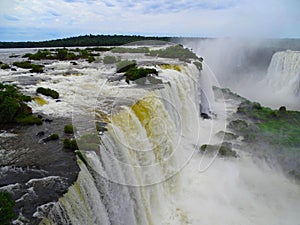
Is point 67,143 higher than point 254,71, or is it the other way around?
point 67,143

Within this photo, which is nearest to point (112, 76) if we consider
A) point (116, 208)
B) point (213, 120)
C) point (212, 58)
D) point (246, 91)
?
point (213, 120)

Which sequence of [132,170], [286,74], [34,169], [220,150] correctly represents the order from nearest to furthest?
[34,169], [132,170], [220,150], [286,74]

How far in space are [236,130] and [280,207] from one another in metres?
9.97

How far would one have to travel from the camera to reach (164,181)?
1253cm

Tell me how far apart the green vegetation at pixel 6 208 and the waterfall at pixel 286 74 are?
3744cm

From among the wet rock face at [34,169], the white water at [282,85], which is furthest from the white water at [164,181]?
the white water at [282,85]

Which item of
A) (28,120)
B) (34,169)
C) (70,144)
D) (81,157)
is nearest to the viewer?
(34,169)

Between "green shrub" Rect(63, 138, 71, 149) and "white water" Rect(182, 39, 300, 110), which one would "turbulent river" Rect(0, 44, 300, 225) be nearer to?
"green shrub" Rect(63, 138, 71, 149)

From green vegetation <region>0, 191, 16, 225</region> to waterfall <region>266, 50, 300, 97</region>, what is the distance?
1474 inches

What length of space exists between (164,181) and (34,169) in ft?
20.4

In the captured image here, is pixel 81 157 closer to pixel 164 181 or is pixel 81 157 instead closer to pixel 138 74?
pixel 164 181

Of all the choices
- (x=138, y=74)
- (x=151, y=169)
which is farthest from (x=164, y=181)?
(x=138, y=74)

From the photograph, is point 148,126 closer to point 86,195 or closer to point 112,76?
point 86,195

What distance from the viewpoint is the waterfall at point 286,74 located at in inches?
1486
